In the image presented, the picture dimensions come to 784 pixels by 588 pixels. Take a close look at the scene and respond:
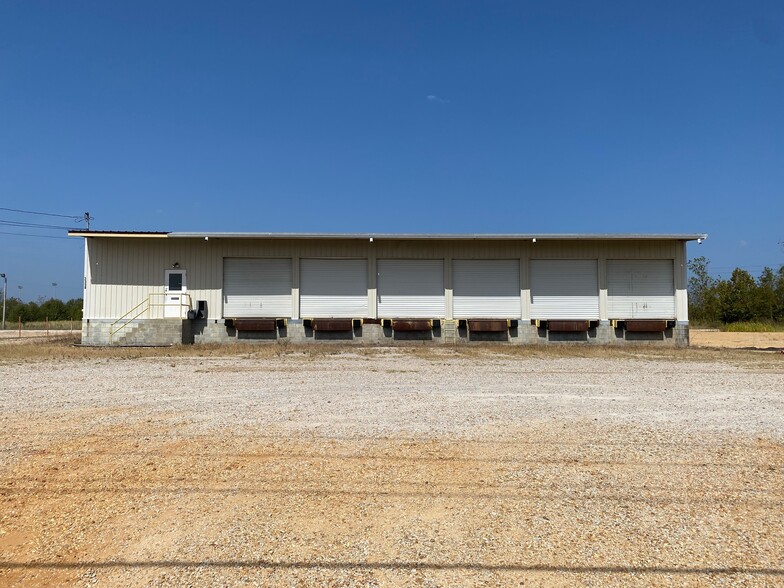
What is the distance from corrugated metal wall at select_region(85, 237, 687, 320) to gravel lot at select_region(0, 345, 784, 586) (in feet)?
41.1

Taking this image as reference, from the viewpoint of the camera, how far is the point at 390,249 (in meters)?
21.0

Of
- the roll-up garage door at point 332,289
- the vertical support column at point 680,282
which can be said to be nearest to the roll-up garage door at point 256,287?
the roll-up garage door at point 332,289

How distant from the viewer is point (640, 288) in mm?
21234

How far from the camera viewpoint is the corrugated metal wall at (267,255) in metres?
20.5

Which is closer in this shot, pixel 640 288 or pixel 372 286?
pixel 372 286

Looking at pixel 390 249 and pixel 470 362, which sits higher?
pixel 390 249

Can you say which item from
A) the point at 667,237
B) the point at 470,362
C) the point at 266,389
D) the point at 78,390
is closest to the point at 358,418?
the point at 266,389

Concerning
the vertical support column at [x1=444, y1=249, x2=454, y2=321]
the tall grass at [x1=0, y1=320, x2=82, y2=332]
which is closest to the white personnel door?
the vertical support column at [x1=444, y1=249, x2=454, y2=321]

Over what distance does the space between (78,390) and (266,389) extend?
3273 millimetres

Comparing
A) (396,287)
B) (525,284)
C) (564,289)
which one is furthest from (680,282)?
(396,287)

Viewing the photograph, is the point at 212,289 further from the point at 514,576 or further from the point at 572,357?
the point at 514,576

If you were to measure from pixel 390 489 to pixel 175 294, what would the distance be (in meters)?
18.8

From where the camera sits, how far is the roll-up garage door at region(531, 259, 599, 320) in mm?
21109

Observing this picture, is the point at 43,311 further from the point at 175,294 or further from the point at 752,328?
the point at 752,328
